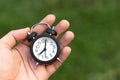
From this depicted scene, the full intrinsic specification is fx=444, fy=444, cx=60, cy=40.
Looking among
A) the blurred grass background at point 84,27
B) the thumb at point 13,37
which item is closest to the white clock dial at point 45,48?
the thumb at point 13,37

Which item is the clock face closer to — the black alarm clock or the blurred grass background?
the black alarm clock

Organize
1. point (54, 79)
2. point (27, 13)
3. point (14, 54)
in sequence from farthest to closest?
point (27, 13) → point (54, 79) → point (14, 54)

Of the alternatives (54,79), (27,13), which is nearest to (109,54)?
(54,79)

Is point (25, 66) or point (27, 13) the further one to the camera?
point (27, 13)

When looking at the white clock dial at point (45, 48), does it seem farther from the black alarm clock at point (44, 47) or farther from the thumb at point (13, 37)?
the thumb at point (13, 37)

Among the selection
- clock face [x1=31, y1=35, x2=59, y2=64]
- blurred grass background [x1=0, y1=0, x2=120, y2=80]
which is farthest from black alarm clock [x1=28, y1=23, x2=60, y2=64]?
blurred grass background [x1=0, y1=0, x2=120, y2=80]

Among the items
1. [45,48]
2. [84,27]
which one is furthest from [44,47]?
[84,27]

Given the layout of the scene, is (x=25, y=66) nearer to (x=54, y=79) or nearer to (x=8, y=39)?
(x=8, y=39)
